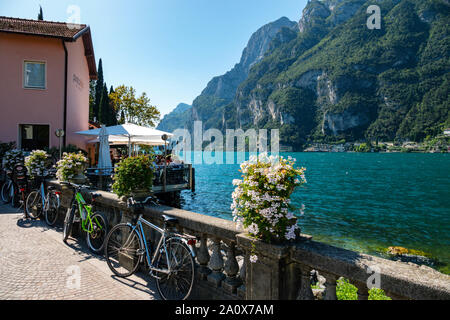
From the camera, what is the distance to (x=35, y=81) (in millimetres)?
15688

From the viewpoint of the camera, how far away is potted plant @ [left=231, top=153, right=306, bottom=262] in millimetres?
2459

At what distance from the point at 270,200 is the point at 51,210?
22.7 feet

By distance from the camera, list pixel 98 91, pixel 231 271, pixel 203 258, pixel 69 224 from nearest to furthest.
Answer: pixel 231 271
pixel 203 258
pixel 69 224
pixel 98 91

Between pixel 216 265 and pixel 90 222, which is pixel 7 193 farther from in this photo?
pixel 216 265

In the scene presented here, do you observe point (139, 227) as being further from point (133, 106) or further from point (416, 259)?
point (133, 106)

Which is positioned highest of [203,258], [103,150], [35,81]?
[35,81]

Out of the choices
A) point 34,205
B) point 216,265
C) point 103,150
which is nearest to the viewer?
point 216,265

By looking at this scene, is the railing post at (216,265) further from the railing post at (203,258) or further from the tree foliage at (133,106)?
the tree foliage at (133,106)

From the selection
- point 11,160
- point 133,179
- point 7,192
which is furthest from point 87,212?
point 11,160

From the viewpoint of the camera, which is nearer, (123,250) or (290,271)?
(290,271)

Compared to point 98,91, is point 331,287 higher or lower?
lower

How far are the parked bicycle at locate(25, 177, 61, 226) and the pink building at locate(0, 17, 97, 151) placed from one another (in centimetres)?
941

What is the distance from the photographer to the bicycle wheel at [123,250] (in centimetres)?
420

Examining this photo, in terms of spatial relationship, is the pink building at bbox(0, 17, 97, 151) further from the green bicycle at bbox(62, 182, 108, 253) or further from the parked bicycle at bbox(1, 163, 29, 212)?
the green bicycle at bbox(62, 182, 108, 253)
